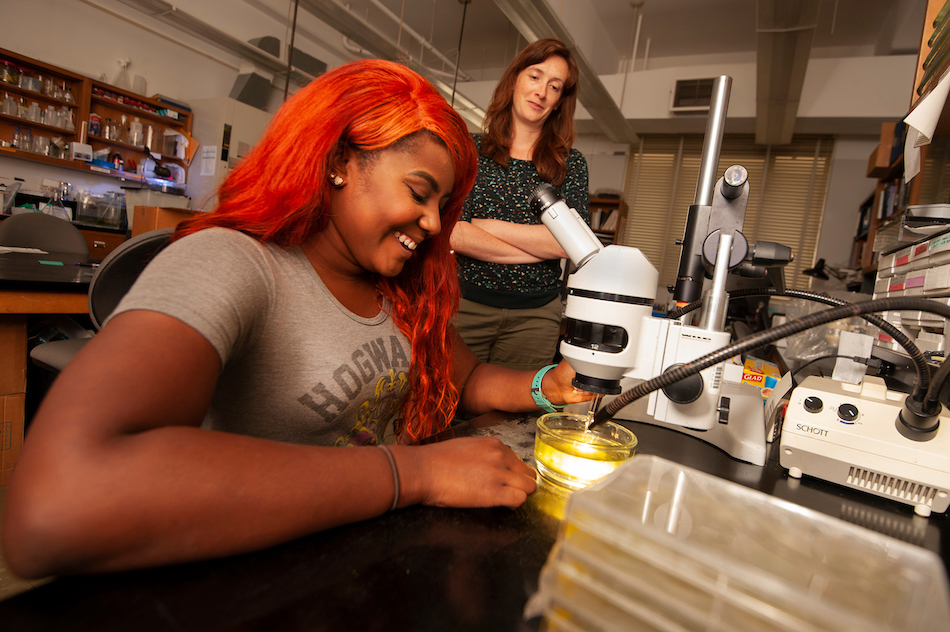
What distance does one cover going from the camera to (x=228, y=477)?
0.43 meters

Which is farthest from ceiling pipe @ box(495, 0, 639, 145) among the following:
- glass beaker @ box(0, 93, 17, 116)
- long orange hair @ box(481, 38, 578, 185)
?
glass beaker @ box(0, 93, 17, 116)

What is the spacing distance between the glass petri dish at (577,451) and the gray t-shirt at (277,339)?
32 centimetres

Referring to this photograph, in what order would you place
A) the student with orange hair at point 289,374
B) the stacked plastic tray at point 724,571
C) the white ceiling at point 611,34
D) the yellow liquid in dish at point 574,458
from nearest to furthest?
the stacked plastic tray at point 724,571, the student with orange hair at point 289,374, the yellow liquid in dish at point 574,458, the white ceiling at point 611,34

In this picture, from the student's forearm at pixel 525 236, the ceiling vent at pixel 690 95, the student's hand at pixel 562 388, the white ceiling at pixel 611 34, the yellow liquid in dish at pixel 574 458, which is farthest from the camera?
the ceiling vent at pixel 690 95

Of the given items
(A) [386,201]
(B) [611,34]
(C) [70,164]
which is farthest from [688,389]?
(B) [611,34]

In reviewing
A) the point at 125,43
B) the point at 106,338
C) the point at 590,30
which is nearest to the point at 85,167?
the point at 125,43

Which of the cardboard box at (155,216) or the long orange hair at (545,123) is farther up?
the long orange hair at (545,123)

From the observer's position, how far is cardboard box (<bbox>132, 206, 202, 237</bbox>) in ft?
14.6

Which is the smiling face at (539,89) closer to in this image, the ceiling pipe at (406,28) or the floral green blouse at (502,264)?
the floral green blouse at (502,264)

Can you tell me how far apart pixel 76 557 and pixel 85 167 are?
17.0 ft

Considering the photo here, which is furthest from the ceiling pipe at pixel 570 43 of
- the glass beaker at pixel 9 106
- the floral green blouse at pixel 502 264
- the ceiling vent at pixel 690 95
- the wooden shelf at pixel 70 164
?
the glass beaker at pixel 9 106

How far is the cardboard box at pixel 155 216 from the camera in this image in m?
4.46

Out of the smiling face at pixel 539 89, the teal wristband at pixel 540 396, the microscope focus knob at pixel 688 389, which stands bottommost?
the teal wristband at pixel 540 396

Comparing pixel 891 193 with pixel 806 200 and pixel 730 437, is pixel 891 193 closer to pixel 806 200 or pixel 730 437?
pixel 806 200
